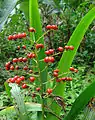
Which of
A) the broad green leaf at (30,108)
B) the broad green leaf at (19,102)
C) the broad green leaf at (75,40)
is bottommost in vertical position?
the broad green leaf at (30,108)

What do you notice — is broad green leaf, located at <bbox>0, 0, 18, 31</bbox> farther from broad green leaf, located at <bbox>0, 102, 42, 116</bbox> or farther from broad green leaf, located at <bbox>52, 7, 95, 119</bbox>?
broad green leaf, located at <bbox>0, 102, 42, 116</bbox>

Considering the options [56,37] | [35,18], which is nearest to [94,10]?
[35,18]

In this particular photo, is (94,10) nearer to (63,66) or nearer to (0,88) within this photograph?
(63,66)

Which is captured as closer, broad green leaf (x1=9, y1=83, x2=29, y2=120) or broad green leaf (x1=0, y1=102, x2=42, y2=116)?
broad green leaf (x1=9, y1=83, x2=29, y2=120)

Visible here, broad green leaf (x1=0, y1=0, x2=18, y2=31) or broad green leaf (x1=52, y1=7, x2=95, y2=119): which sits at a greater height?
broad green leaf (x1=0, y1=0, x2=18, y2=31)

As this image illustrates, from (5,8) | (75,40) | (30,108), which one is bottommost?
(30,108)

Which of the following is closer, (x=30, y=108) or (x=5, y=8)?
(x=5, y=8)

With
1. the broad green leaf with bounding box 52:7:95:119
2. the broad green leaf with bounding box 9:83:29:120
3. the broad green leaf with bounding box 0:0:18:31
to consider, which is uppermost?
the broad green leaf with bounding box 0:0:18:31

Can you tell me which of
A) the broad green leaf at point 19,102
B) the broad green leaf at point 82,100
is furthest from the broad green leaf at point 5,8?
the broad green leaf at point 82,100

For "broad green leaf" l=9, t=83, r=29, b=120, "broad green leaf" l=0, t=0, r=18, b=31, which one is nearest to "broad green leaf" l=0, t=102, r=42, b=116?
"broad green leaf" l=9, t=83, r=29, b=120

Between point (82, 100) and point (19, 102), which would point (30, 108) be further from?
point (82, 100)

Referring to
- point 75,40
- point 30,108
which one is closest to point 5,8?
point 75,40

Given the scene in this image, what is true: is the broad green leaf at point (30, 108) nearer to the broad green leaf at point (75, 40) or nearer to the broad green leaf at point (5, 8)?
the broad green leaf at point (75, 40)

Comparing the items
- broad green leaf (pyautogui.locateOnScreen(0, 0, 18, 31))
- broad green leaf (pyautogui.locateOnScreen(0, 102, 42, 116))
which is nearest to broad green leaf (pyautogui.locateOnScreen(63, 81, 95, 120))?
broad green leaf (pyautogui.locateOnScreen(0, 102, 42, 116))
